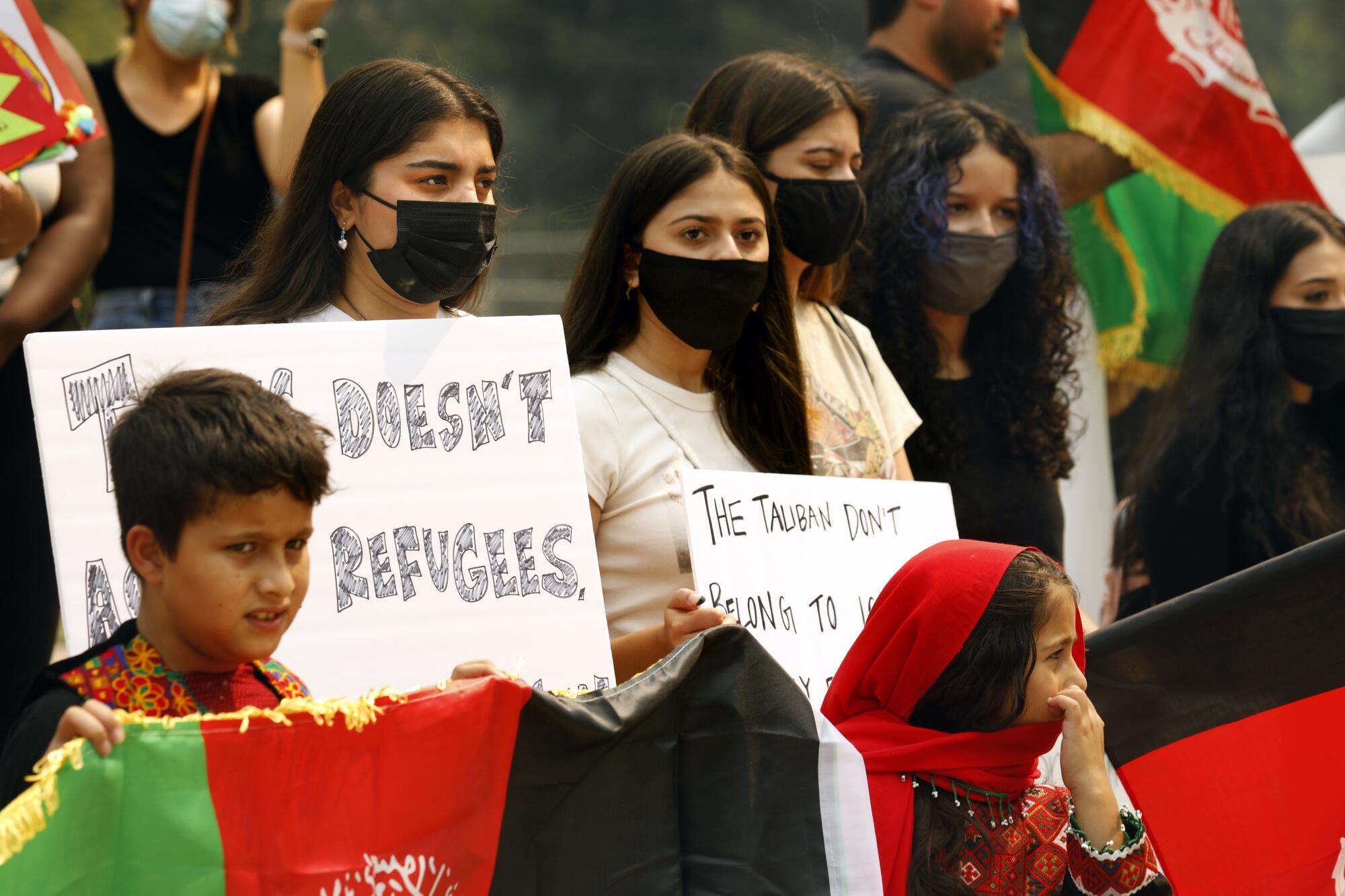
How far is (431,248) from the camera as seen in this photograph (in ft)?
10.3

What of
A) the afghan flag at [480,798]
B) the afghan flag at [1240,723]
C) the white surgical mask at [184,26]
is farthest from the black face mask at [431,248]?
the white surgical mask at [184,26]

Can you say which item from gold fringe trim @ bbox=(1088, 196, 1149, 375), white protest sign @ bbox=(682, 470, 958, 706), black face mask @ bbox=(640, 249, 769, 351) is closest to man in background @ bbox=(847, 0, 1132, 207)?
gold fringe trim @ bbox=(1088, 196, 1149, 375)

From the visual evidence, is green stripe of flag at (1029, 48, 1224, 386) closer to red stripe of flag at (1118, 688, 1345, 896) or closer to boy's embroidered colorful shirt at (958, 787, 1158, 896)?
red stripe of flag at (1118, 688, 1345, 896)

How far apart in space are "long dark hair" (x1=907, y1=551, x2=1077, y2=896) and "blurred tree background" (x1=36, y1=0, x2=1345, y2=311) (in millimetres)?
1605

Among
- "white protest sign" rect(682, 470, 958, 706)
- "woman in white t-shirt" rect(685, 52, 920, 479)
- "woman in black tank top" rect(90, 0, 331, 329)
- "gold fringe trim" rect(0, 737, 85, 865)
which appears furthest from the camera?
"woman in black tank top" rect(90, 0, 331, 329)

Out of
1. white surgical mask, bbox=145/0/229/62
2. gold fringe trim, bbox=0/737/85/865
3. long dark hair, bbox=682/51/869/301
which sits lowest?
gold fringe trim, bbox=0/737/85/865

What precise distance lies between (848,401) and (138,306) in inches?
79.8

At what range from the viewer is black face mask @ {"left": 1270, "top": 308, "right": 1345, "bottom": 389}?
4.65 m

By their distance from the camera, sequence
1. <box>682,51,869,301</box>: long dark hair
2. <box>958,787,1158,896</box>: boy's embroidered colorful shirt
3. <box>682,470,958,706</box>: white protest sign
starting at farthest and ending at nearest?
<box>682,51,869,301</box>: long dark hair → <box>682,470,958,706</box>: white protest sign → <box>958,787,1158,896</box>: boy's embroidered colorful shirt

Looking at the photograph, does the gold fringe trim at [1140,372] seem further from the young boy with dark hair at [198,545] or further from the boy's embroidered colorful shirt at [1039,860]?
the young boy with dark hair at [198,545]

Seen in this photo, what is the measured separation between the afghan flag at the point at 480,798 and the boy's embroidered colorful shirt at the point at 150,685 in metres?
0.16

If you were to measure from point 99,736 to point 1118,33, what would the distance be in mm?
4611

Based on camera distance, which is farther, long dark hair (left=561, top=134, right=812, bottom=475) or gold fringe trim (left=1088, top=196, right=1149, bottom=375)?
gold fringe trim (left=1088, top=196, right=1149, bottom=375)

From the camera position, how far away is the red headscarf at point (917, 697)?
266 centimetres
